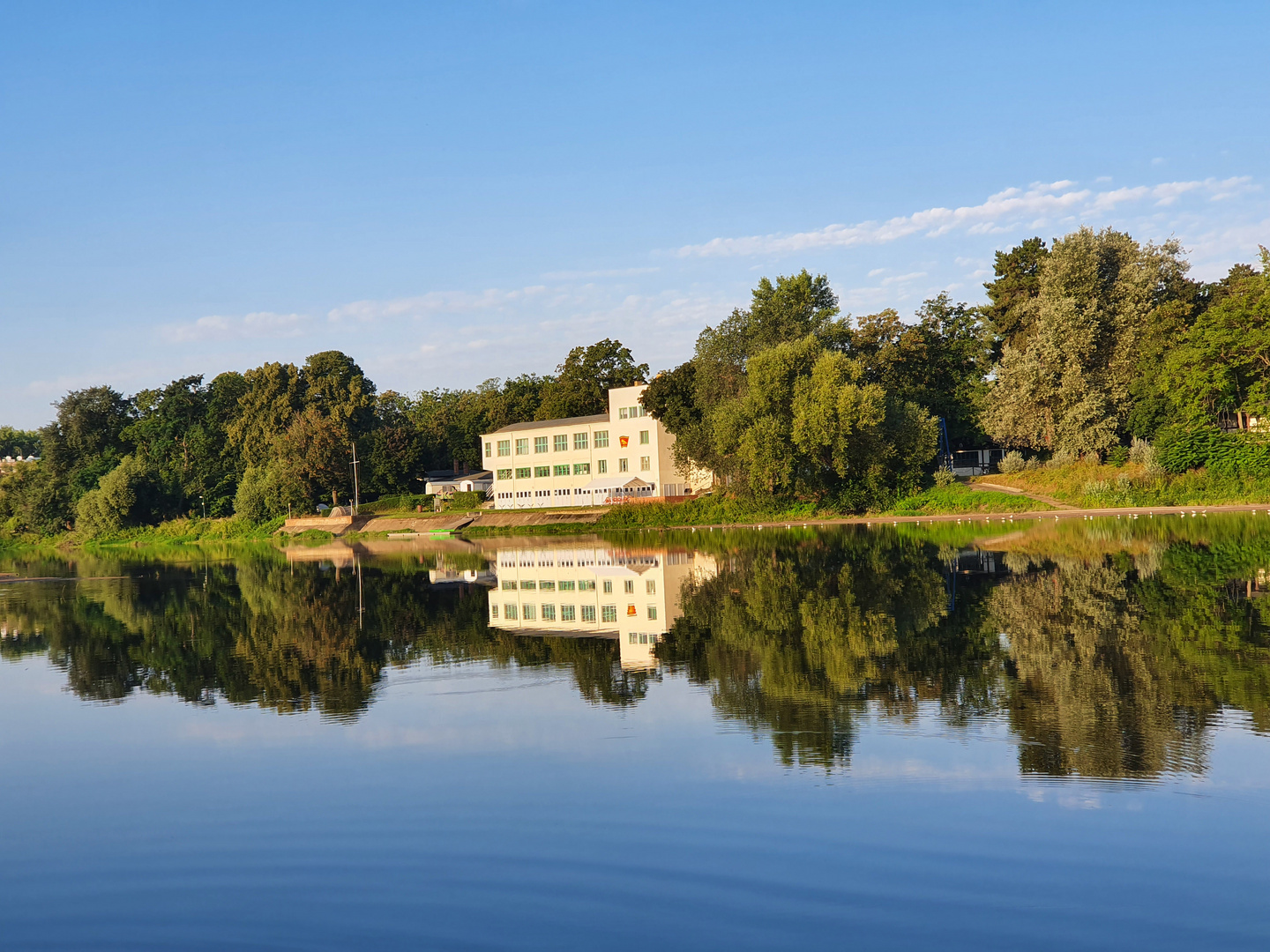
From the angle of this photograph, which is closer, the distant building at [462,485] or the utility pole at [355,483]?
the utility pole at [355,483]

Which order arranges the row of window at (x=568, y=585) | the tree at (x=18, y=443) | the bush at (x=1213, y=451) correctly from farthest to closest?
the tree at (x=18, y=443), the bush at (x=1213, y=451), the row of window at (x=568, y=585)

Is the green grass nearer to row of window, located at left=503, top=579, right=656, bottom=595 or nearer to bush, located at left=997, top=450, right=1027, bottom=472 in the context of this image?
bush, located at left=997, top=450, right=1027, bottom=472

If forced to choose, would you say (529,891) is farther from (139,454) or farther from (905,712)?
(139,454)

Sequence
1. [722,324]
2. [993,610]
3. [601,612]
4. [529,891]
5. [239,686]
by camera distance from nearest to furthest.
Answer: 1. [529,891]
2. [239,686]
3. [993,610]
4. [601,612]
5. [722,324]

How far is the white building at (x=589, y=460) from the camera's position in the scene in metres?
73.9

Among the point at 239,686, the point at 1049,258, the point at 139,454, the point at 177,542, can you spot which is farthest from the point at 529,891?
the point at 139,454

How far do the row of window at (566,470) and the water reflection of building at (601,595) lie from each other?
36.3 meters

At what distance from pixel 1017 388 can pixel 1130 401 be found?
6329 mm

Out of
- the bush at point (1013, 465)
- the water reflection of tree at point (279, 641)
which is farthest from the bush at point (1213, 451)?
the water reflection of tree at point (279, 641)

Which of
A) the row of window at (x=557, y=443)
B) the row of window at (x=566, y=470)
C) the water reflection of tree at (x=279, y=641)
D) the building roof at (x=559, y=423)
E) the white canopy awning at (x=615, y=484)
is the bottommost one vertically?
the water reflection of tree at (x=279, y=641)

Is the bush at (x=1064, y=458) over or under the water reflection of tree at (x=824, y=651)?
over

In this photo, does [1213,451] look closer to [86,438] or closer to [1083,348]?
[1083,348]

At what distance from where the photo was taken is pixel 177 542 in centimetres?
8544

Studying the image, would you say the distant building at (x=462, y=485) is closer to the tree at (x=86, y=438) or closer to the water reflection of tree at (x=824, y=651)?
the tree at (x=86, y=438)
